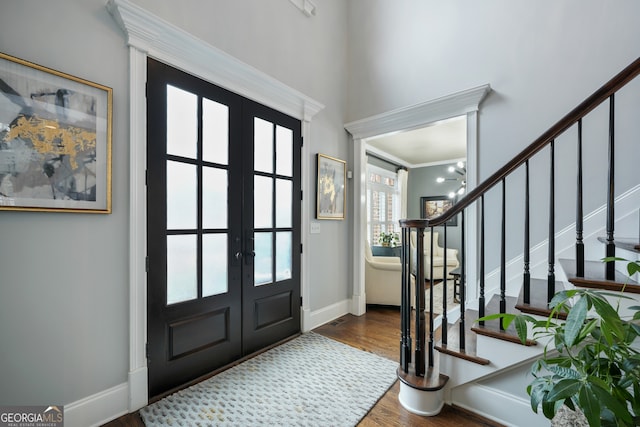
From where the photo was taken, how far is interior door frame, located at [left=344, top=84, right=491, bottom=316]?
2613 mm

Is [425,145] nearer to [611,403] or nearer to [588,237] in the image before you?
[588,237]

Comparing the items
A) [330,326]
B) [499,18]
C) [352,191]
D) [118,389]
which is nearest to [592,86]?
[499,18]

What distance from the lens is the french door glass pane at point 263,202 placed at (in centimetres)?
246

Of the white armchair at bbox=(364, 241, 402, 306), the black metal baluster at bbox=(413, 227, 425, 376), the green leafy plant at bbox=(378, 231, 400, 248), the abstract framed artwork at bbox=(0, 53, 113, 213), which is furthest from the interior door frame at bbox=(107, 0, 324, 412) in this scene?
the green leafy plant at bbox=(378, 231, 400, 248)

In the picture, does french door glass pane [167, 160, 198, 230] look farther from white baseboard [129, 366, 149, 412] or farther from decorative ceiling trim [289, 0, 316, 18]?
decorative ceiling trim [289, 0, 316, 18]

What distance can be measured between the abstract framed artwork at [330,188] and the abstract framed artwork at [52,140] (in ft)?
6.28

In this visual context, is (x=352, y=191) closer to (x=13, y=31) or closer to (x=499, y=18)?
(x=499, y=18)

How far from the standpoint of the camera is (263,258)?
8.27 ft

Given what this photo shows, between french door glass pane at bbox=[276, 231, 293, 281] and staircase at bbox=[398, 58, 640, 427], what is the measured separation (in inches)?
49.1

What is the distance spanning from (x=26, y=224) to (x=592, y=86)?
150 inches

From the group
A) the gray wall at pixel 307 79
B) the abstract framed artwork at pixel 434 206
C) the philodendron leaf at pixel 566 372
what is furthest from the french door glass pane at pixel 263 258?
the abstract framed artwork at pixel 434 206

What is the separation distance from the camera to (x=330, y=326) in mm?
3072

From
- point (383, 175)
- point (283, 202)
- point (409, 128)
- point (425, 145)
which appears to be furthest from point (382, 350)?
point (383, 175)

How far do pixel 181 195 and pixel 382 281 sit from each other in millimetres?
2687
